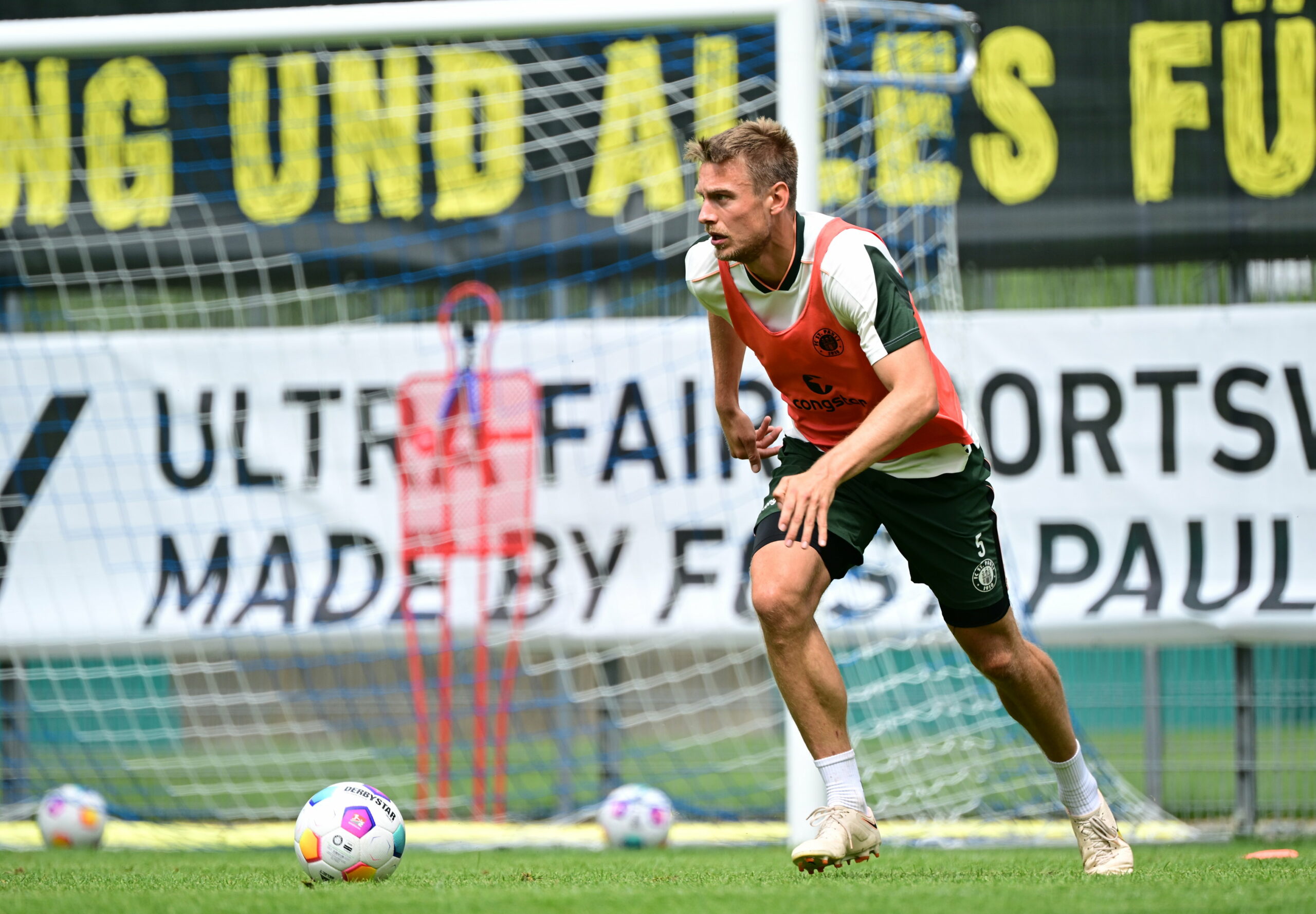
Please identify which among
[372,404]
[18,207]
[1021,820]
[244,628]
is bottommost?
[1021,820]

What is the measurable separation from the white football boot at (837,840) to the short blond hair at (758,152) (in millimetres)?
1356

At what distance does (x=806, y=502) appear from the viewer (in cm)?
267

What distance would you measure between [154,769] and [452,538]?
177 cm

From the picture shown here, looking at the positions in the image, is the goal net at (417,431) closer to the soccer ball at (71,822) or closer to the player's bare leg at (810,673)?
the soccer ball at (71,822)

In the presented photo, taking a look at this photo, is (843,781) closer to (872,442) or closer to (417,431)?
(872,442)

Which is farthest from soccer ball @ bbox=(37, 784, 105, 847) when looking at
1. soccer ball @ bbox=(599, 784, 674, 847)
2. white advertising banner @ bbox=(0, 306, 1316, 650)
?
soccer ball @ bbox=(599, 784, 674, 847)

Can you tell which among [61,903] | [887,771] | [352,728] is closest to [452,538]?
[352,728]

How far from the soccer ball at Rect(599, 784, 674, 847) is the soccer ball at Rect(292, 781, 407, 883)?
5.37 ft

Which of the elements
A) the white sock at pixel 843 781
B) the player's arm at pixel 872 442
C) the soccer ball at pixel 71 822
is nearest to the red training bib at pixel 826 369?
the player's arm at pixel 872 442

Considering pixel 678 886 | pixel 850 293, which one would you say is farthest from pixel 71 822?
pixel 850 293

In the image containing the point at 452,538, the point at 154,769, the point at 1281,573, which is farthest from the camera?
the point at 154,769

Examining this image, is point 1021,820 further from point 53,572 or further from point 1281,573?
point 53,572

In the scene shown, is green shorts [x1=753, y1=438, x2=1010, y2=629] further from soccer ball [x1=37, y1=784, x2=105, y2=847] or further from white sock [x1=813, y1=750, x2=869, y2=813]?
soccer ball [x1=37, y1=784, x2=105, y2=847]

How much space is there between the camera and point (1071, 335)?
208 inches
